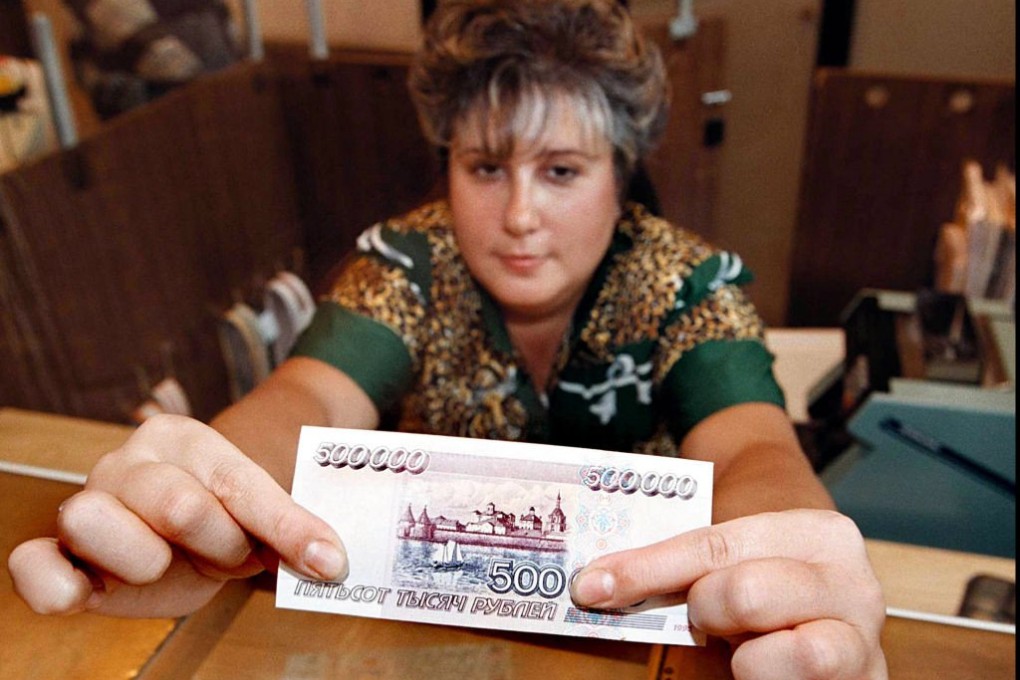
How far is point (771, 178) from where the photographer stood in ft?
6.70

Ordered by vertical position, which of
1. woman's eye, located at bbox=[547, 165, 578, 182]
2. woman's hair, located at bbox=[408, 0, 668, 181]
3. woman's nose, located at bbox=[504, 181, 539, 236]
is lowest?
woman's nose, located at bbox=[504, 181, 539, 236]

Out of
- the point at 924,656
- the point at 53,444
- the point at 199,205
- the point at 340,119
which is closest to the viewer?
the point at 924,656

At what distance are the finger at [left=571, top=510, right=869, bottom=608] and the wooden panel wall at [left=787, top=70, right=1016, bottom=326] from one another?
1439 mm

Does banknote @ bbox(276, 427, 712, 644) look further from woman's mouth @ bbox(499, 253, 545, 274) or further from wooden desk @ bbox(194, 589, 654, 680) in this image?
woman's mouth @ bbox(499, 253, 545, 274)

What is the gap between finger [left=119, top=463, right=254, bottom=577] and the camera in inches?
22.7

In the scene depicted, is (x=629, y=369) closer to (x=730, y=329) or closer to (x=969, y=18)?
(x=730, y=329)

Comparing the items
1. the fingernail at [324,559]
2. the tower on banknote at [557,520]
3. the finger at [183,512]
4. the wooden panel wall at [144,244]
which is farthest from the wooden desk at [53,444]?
the wooden panel wall at [144,244]

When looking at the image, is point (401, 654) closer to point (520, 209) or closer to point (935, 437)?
point (520, 209)

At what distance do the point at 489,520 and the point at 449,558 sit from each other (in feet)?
0.12

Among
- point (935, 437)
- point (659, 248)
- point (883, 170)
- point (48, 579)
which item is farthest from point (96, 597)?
point (883, 170)

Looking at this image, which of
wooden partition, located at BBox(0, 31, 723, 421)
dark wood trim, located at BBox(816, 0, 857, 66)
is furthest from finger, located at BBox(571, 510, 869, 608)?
dark wood trim, located at BBox(816, 0, 857, 66)

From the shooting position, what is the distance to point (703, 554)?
0.55 metres

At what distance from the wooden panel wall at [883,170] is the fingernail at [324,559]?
1588mm

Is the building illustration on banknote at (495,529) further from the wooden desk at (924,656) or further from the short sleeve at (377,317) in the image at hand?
A: the short sleeve at (377,317)
